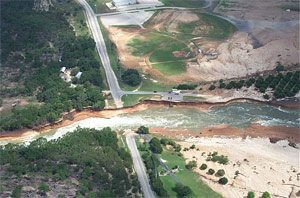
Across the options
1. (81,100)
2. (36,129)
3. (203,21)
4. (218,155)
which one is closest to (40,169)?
(36,129)

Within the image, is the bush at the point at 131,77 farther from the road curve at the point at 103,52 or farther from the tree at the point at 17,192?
the tree at the point at 17,192

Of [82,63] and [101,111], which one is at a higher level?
[82,63]

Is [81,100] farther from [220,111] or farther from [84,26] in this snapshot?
[84,26]

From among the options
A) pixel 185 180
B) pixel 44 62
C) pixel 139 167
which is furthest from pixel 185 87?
pixel 44 62

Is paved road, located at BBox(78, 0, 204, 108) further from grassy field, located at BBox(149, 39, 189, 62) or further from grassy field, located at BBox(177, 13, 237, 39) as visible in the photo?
grassy field, located at BBox(177, 13, 237, 39)

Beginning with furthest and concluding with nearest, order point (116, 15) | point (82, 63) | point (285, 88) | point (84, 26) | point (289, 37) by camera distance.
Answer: point (116, 15) → point (84, 26) → point (289, 37) → point (82, 63) → point (285, 88)

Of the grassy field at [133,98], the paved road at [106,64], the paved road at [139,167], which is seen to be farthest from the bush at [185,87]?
the paved road at [139,167]
